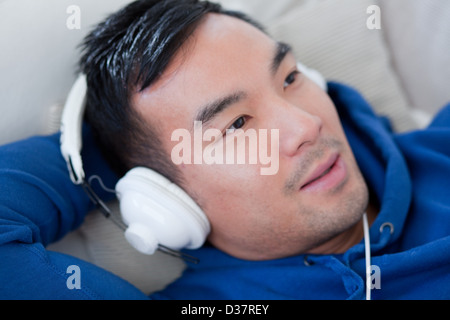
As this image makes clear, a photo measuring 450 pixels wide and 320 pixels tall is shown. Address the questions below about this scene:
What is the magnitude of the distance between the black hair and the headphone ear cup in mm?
49

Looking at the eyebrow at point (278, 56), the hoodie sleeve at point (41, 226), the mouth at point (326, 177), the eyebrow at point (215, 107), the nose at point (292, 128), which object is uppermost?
the eyebrow at point (278, 56)

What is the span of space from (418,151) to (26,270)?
3.05ft

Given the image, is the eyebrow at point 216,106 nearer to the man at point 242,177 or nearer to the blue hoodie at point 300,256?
the man at point 242,177

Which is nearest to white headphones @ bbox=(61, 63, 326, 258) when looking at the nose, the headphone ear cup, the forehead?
the headphone ear cup

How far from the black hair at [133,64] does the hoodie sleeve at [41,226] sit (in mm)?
142

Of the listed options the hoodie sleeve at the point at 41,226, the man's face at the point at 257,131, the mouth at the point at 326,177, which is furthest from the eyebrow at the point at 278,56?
the hoodie sleeve at the point at 41,226

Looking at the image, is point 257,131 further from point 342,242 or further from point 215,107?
point 342,242

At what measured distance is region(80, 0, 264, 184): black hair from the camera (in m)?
0.95

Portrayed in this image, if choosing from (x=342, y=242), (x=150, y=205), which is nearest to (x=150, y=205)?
(x=150, y=205)

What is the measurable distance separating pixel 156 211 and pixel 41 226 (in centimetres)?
25

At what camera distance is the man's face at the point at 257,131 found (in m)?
0.92

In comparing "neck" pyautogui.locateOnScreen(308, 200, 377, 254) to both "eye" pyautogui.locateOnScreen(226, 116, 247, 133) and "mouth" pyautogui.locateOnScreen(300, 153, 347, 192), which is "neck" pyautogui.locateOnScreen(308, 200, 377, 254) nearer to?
"mouth" pyautogui.locateOnScreen(300, 153, 347, 192)

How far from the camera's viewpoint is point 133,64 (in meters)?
0.96
